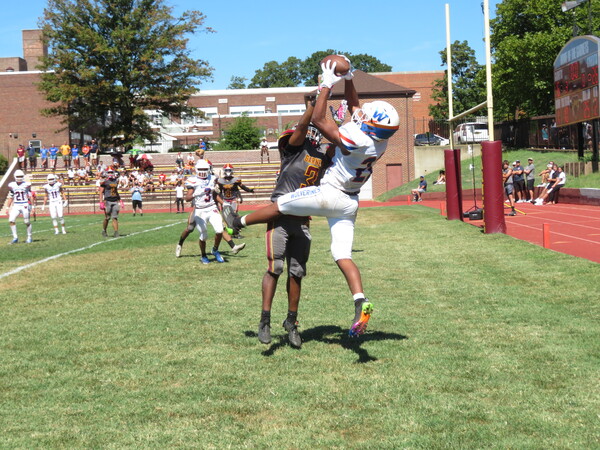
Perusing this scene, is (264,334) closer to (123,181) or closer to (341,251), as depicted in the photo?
(341,251)

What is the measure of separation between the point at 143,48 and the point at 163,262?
1817 inches

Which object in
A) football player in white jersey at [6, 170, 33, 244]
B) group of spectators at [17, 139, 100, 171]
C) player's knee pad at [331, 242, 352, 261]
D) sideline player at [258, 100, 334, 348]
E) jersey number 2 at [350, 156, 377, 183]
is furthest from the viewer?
group of spectators at [17, 139, 100, 171]

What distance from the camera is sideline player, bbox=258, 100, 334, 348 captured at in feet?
21.5

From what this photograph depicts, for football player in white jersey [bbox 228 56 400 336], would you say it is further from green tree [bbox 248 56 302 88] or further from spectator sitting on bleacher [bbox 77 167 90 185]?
green tree [bbox 248 56 302 88]

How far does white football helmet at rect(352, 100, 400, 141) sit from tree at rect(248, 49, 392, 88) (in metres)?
117

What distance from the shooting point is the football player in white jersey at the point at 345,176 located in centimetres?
595

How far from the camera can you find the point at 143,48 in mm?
56469

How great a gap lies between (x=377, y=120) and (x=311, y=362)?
207 centimetres

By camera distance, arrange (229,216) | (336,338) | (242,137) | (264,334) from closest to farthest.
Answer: (264,334), (336,338), (229,216), (242,137)

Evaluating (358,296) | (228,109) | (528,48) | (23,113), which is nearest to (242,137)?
(228,109)

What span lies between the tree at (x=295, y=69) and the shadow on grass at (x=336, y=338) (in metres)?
117

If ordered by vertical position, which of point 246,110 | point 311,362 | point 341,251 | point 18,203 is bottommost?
point 311,362

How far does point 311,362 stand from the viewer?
595 centimetres

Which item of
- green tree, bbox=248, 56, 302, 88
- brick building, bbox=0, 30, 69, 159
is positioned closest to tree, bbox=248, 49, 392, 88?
green tree, bbox=248, 56, 302, 88
